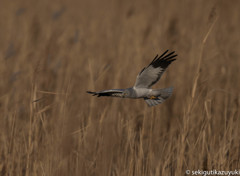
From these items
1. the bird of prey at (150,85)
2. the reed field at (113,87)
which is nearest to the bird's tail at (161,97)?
the bird of prey at (150,85)

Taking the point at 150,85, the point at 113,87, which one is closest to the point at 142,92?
the point at 150,85

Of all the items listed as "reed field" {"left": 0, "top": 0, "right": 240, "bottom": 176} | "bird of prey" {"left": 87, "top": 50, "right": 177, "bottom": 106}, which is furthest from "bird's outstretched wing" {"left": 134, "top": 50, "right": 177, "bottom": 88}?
"reed field" {"left": 0, "top": 0, "right": 240, "bottom": 176}

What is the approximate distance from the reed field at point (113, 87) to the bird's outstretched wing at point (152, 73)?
0.25 m

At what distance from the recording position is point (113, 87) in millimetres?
3035

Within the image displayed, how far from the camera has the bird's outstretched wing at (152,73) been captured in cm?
159

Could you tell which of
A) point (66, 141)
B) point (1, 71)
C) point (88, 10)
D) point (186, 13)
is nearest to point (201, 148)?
point (66, 141)

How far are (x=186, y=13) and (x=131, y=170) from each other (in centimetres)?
304

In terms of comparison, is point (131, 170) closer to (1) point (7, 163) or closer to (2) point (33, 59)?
(1) point (7, 163)

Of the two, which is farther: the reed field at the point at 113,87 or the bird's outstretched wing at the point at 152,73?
the reed field at the point at 113,87

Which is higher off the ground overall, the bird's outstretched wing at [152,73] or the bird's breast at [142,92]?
the bird's outstretched wing at [152,73]

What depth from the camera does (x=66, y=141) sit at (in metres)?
1.72

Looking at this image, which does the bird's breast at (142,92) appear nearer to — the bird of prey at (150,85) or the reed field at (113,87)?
the bird of prey at (150,85)

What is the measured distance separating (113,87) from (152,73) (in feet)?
4.61

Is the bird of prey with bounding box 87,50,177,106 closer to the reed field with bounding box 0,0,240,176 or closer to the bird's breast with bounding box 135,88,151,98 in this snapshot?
the bird's breast with bounding box 135,88,151,98
